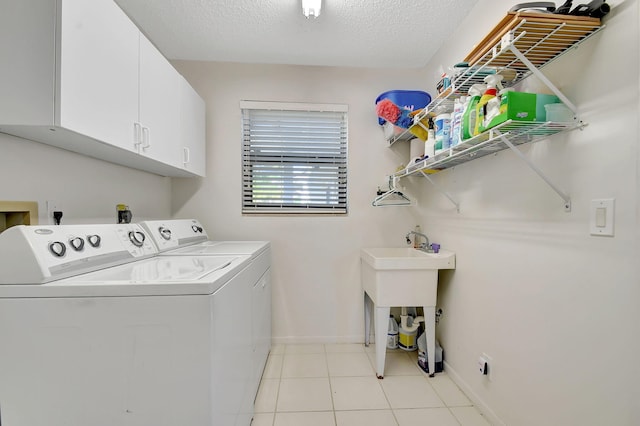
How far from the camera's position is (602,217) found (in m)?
0.94

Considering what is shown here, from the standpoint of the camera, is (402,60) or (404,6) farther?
(402,60)

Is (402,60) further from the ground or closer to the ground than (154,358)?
further from the ground

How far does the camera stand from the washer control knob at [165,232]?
1.75 m

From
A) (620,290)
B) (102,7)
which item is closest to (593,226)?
(620,290)

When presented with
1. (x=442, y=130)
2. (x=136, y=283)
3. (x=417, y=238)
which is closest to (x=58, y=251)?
(x=136, y=283)

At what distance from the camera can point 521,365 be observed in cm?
131

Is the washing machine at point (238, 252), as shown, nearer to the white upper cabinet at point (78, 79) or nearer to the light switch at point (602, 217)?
the white upper cabinet at point (78, 79)

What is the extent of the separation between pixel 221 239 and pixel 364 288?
1382mm

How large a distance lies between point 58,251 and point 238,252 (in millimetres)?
824

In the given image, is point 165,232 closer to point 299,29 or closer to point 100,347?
point 100,347

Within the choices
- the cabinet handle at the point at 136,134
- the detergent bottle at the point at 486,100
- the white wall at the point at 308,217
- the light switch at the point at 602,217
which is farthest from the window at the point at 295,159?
the light switch at the point at 602,217

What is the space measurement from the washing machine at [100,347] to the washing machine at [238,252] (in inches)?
16.0

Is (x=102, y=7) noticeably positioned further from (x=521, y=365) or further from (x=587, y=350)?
(x=521, y=365)

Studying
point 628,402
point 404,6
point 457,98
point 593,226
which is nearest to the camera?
point 628,402
